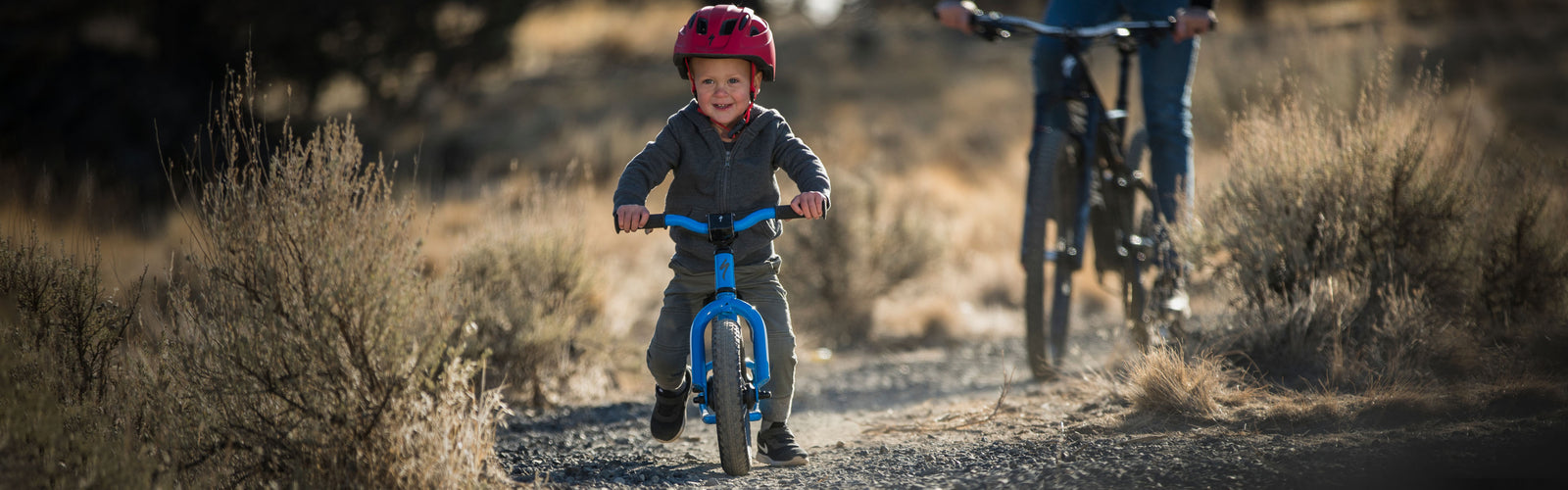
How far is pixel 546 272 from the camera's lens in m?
5.57

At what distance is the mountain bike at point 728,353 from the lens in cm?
324

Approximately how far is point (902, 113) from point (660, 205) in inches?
380

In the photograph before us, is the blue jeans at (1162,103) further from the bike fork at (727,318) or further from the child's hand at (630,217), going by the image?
the child's hand at (630,217)

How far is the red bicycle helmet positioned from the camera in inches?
132

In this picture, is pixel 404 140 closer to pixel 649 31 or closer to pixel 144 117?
pixel 144 117

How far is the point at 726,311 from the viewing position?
3.32 m

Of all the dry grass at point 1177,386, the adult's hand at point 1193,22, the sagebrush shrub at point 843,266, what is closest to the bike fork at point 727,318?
the dry grass at point 1177,386

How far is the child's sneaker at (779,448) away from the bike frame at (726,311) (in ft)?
0.66

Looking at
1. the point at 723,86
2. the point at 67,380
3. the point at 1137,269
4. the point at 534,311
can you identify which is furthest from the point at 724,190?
the point at 1137,269

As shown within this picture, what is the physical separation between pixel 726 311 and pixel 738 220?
275 mm

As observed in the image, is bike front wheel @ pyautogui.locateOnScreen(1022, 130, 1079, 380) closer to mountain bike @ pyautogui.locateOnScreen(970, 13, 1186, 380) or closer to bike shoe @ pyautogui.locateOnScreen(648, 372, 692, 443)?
mountain bike @ pyautogui.locateOnScreen(970, 13, 1186, 380)

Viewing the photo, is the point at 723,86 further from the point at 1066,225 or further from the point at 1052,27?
the point at 1066,225

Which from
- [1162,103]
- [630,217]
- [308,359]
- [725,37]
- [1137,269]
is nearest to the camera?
[308,359]

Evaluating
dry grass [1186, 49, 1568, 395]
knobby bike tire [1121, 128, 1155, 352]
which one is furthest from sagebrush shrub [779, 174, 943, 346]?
dry grass [1186, 49, 1568, 395]
